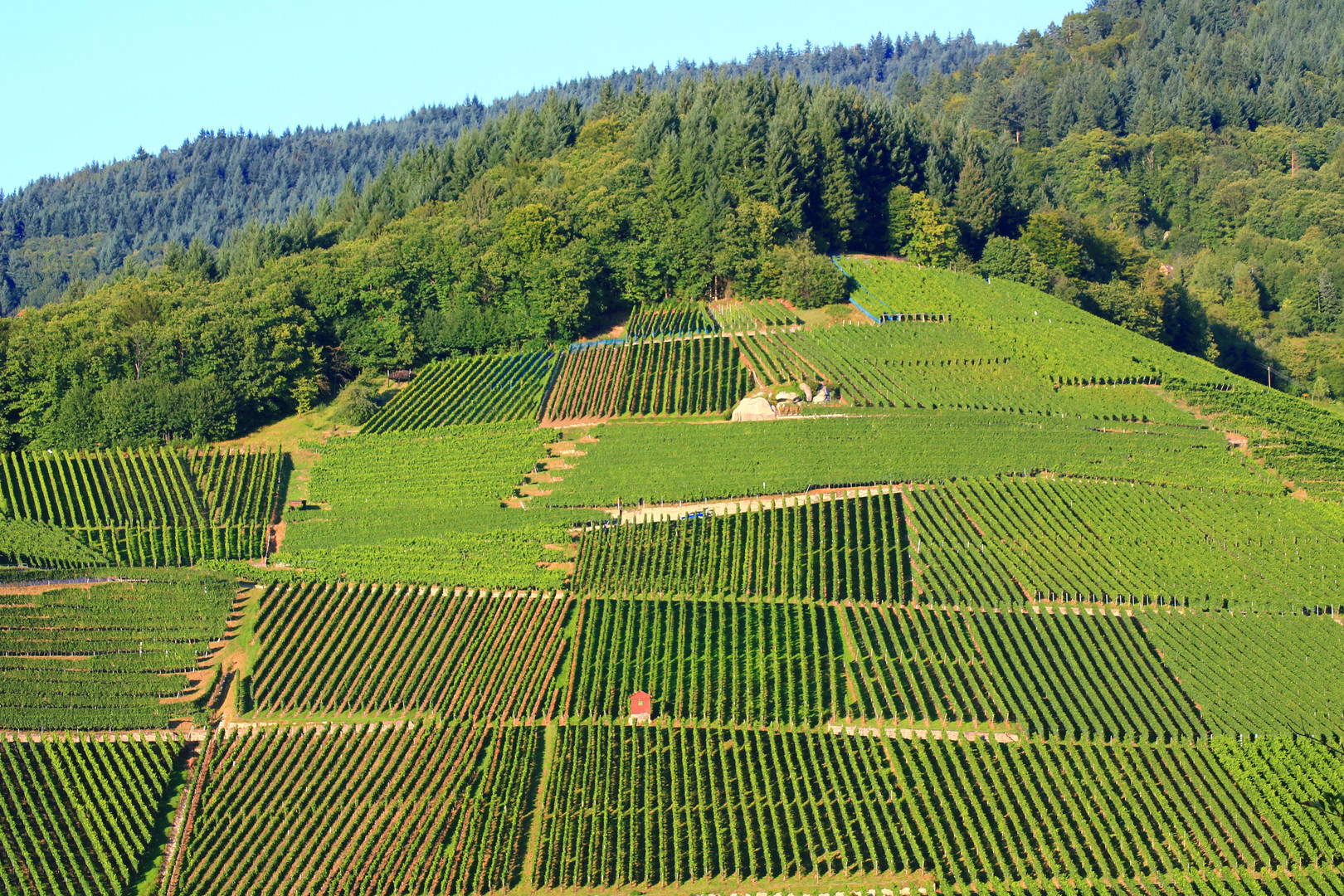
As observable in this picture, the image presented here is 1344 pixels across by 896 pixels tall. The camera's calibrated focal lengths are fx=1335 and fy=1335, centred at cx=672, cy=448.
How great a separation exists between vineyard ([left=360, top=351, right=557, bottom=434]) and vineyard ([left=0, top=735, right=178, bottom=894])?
2622 cm

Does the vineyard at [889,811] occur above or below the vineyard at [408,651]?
below

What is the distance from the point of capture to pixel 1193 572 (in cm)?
5700

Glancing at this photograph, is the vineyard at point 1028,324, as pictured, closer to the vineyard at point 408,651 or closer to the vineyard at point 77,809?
the vineyard at point 408,651

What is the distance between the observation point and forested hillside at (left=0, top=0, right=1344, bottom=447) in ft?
255

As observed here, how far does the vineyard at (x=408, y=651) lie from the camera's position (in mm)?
53094

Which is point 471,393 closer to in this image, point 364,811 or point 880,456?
point 880,456

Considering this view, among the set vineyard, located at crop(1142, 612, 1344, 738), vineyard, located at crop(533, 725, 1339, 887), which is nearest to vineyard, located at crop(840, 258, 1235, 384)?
vineyard, located at crop(1142, 612, 1344, 738)

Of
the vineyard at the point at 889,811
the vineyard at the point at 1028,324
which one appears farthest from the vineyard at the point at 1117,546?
the vineyard at the point at 1028,324

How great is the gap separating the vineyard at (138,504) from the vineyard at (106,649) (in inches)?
101

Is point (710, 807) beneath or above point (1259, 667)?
beneath

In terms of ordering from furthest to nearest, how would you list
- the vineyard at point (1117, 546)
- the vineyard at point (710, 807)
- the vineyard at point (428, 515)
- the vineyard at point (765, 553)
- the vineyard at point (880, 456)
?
the vineyard at point (880, 456) < the vineyard at point (428, 515) < the vineyard at point (765, 553) < the vineyard at point (1117, 546) < the vineyard at point (710, 807)

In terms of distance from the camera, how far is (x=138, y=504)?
219 feet

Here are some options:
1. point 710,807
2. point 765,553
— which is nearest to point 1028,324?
point 765,553

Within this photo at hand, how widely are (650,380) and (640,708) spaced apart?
28.6 metres
